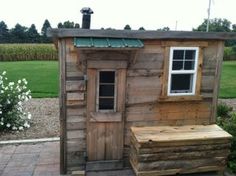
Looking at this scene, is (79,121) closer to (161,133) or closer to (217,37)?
(161,133)

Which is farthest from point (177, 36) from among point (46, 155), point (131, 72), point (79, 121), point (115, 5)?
point (115, 5)

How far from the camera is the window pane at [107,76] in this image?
5227 millimetres

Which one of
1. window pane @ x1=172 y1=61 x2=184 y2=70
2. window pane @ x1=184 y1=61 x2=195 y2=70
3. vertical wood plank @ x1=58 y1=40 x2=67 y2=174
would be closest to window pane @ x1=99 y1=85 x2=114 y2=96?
vertical wood plank @ x1=58 y1=40 x2=67 y2=174

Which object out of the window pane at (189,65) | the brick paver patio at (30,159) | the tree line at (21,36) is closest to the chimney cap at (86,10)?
the window pane at (189,65)

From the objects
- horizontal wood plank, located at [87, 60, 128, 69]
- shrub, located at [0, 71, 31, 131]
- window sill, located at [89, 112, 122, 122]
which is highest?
horizontal wood plank, located at [87, 60, 128, 69]

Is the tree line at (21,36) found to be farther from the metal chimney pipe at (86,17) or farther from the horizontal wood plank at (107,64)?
the horizontal wood plank at (107,64)

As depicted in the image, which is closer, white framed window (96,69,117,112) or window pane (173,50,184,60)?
white framed window (96,69,117,112)

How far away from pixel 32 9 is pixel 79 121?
38676 mm

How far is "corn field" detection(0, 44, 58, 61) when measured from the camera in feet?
91.4

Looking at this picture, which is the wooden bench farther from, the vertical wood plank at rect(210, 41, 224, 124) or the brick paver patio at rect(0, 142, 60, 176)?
the brick paver patio at rect(0, 142, 60, 176)

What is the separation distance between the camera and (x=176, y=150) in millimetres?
5043

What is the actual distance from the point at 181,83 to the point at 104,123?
158 centimetres

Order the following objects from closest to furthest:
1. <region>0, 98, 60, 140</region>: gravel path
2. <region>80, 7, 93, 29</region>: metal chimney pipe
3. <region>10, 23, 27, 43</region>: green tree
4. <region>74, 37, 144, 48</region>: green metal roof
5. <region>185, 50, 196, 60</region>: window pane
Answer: <region>74, 37, 144, 48</region>: green metal roof < <region>185, 50, 196, 60</region>: window pane < <region>80, 7, 93, 29</region>: metal chimney pipe < <region>0, 98, 60, 140</region>: gravel path < <region>10, 23, 27, 43</region>: green tree

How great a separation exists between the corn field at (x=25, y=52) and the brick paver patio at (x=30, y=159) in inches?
901
